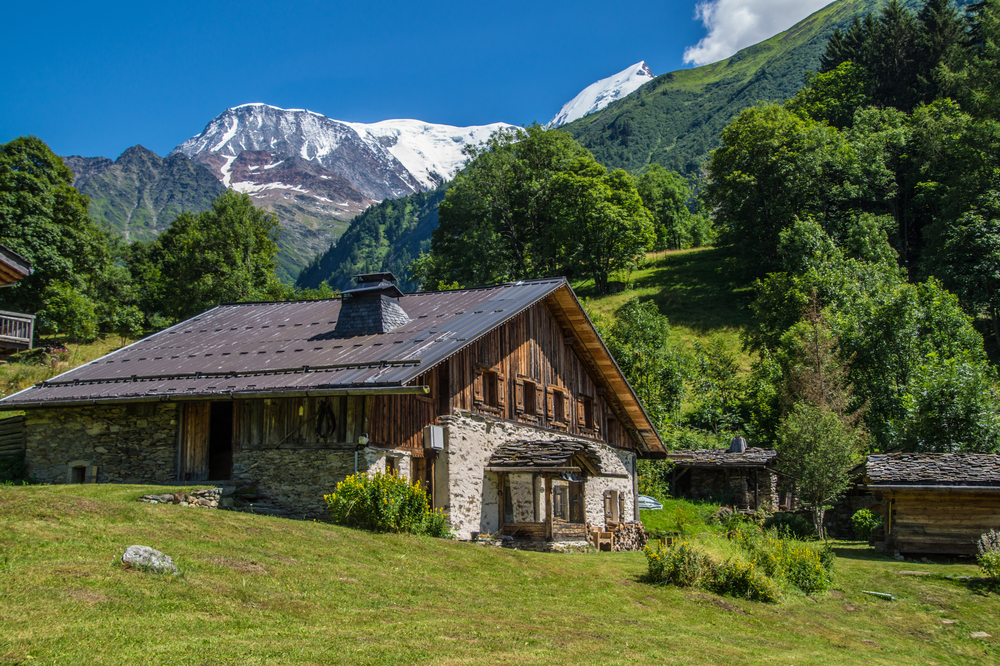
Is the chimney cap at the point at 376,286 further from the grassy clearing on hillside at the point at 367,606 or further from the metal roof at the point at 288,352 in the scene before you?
the grassy clearing on hillside at the point at 367,606

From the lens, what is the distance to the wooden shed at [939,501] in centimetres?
2255

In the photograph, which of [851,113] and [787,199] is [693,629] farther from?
[851,113]

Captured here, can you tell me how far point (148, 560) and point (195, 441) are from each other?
32.2 ft

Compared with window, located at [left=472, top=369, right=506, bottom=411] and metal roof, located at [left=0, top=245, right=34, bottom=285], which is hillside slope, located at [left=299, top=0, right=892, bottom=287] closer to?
metal roof, located at [left=0, top=245, right=34, bottom=285]

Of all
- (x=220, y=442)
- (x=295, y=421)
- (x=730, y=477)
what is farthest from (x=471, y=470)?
(x=730, y=477)

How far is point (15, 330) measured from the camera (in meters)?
28.0

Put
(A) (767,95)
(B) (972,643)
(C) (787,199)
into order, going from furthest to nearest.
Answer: (A) (767,95), (C) (787,199), (B) (972,643)

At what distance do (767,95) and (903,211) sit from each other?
116 m

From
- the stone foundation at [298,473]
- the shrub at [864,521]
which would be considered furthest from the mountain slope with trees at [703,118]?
the stone foundation at [298,473]

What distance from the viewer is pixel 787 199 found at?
60625 millimetres

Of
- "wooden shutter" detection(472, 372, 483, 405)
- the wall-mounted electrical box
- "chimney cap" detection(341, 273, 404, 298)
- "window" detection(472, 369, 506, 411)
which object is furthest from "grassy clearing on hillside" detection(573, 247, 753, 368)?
the wall-mounted electrical box

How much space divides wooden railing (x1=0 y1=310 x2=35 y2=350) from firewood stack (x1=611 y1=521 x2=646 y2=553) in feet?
72.7

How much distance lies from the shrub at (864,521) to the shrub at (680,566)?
1936cm

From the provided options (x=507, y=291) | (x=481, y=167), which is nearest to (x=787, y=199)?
(x=481, y=167)
